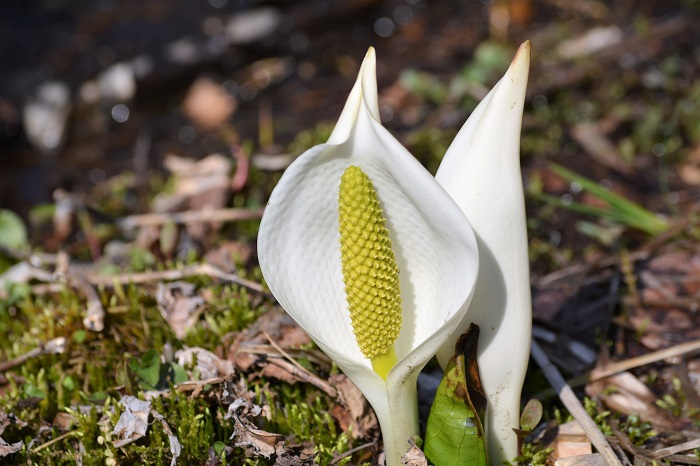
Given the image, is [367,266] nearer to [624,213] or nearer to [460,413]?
[460,413]

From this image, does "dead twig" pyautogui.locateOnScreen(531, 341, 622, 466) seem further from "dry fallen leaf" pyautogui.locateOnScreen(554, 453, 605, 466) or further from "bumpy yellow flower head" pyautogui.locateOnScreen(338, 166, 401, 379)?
"bumpy yellow flower head" pyautogui.locateOnScreen(338, 166, 401, 379)

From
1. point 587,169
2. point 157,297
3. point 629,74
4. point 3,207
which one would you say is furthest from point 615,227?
point 3,207

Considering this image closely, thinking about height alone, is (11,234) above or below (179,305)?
above

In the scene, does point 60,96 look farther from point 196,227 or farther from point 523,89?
point 523,89

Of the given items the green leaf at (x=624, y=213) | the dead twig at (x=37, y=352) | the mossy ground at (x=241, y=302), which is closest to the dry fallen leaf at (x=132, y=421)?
the mossy ground at (x=241, y=302)

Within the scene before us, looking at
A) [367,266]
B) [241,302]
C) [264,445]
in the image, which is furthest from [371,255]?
[241,302]

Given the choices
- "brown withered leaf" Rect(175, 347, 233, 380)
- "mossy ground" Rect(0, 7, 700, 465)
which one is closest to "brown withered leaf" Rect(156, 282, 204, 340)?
"mossy ground" Rect(0, 7, 700, 465)

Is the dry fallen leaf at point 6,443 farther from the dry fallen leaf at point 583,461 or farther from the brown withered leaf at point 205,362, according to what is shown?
the dry fallen leaf at point 583,461

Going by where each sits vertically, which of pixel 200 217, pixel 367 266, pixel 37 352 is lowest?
pixel 37 352
